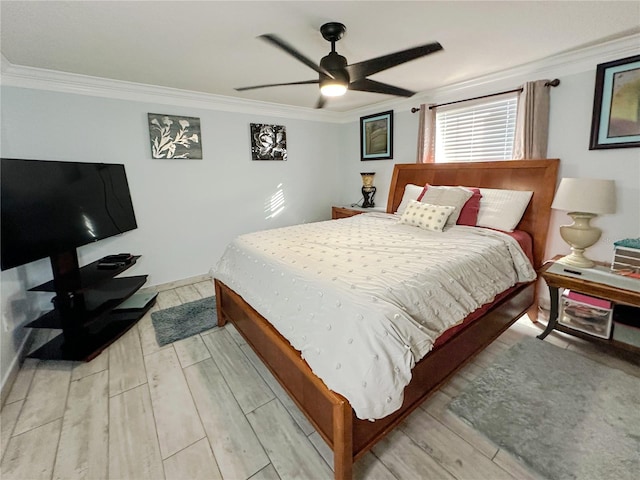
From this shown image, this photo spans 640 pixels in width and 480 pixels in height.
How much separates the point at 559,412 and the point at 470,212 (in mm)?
1679

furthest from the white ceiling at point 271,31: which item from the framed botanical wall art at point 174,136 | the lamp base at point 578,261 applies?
the lamp base at point 578,261

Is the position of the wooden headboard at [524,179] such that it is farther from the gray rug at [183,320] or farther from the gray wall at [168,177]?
the gray rug at [183,320]

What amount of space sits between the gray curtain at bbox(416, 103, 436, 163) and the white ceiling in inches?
26.5

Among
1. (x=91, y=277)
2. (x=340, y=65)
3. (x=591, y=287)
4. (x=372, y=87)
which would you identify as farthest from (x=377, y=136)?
(x=91, y=277)

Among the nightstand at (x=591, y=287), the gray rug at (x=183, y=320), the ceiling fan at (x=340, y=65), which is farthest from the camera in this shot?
the gray rug at (x=183, y=320)

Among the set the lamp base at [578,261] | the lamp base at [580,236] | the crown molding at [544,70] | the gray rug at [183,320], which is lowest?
the gray rug at [183,320]

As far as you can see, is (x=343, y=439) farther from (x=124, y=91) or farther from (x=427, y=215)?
(x=124, y=91)

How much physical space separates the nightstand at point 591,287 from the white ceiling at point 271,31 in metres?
1.70

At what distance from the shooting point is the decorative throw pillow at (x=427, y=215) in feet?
8.68

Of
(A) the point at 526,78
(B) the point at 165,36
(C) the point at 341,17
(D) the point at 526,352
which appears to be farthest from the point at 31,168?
(A) the point at 526,78

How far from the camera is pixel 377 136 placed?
4.32 meters

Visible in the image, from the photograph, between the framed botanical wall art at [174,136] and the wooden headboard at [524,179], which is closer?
the wooden headboard at [524,179]

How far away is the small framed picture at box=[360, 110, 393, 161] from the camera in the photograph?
414cm

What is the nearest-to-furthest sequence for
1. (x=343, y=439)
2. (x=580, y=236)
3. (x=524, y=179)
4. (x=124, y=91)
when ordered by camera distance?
(x=343, y=439), (x=580, y=236), (x=524, y=179), (x=124, y=91)
